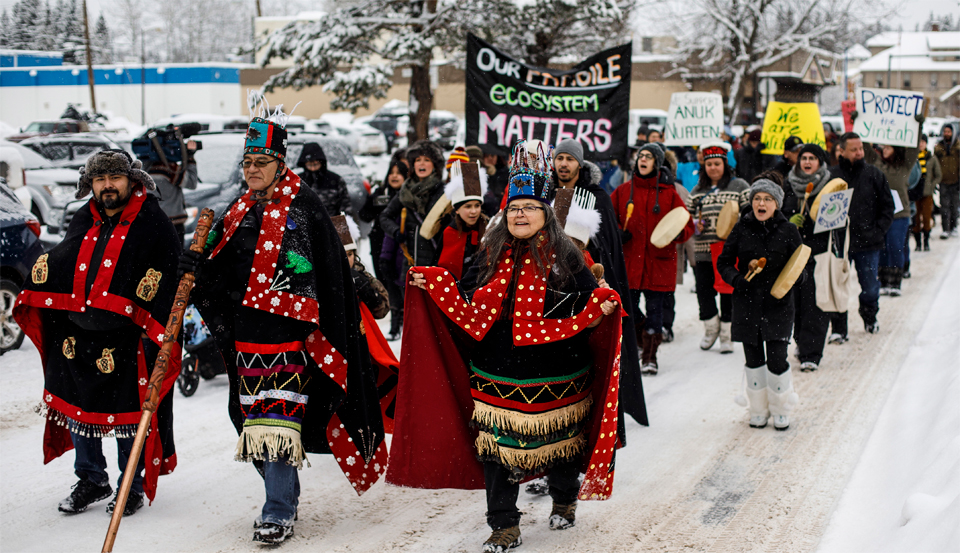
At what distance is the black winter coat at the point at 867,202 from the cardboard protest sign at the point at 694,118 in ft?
11.1

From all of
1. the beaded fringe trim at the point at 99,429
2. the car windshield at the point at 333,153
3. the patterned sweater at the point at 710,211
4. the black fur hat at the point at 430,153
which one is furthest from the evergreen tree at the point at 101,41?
the beaded fringe trim at the point at 99,429

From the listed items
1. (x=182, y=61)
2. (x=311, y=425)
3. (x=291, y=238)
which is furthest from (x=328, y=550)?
(x=182, y=61)

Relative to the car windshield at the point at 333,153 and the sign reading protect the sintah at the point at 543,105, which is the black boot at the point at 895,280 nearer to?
the sign reading protect the sintah at the point at 543,105

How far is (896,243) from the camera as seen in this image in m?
11.2

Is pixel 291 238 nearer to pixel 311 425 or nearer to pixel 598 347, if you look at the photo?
pixel 311 425

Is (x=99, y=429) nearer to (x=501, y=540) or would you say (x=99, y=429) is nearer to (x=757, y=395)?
(x=501, y=540)

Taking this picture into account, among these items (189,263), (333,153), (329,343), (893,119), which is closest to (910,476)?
(329,343)

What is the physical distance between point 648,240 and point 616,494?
3.21 m

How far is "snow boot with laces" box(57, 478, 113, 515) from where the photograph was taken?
4695 mm

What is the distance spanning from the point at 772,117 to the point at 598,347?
8653mm

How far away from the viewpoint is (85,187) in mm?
4664

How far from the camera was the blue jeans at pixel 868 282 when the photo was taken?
30.6 feet

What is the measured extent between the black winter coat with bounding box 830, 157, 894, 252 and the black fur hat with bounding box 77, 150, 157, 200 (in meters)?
6.96

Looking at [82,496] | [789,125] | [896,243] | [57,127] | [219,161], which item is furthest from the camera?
[57,127]
